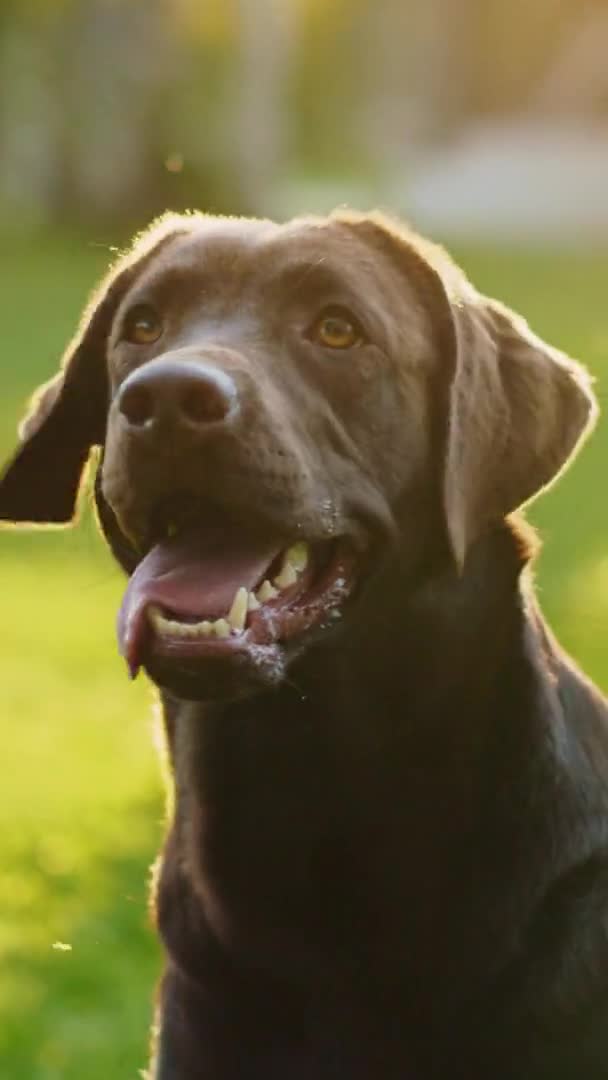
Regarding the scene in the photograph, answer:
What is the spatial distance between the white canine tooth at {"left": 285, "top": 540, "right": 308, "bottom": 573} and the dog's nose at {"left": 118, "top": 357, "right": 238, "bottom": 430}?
32 cm

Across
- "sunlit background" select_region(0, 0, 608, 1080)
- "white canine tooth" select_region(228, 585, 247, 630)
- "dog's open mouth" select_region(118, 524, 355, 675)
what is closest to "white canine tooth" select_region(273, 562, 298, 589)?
"dog's open mouth" select_region(118, 524, 355, 675)

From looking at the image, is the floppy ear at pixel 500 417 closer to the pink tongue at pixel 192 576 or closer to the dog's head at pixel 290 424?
the dog's head at pixel 290 424

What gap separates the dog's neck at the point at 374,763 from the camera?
347 cm

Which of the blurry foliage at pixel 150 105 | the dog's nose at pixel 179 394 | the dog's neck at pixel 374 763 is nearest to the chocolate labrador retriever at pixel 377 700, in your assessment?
the dog's neck at pixel 374 763

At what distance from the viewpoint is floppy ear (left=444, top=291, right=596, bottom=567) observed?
3.44 meters

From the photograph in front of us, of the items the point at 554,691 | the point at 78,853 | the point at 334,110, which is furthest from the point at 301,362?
the point at 334,110

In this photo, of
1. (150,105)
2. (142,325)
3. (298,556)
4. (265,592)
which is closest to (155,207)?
(150,105)

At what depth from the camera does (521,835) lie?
3.45 m

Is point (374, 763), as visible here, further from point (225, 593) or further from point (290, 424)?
point (290, 424)

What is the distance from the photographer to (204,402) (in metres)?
3.16

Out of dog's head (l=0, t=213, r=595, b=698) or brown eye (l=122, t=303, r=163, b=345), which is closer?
dog's head (l=0, t=213, r=595, b=698)

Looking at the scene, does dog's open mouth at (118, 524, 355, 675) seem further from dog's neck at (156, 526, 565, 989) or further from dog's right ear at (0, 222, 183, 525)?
dog's right ear at (0, 222, 183, 525)

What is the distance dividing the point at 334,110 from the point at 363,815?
106ft

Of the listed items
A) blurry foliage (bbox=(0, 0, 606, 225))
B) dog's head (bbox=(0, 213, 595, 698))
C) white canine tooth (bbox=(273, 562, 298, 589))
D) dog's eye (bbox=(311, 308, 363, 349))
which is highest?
dog's eye (bbox=(311, 308, 363, 349))
